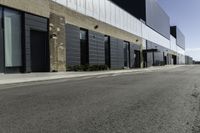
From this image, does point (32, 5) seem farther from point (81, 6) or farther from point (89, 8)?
point (89, 8)

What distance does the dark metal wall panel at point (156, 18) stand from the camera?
3691 inches

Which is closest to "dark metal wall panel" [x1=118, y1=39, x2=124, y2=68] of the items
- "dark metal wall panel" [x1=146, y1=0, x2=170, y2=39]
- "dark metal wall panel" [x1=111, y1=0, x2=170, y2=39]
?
"dark metal wall panel" [x1=111, y1=0, x2=170, y2=39]

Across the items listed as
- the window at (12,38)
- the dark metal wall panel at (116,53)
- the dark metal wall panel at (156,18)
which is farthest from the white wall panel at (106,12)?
the dark metal wall panel at (156,18)

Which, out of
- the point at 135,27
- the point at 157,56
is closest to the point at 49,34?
the point at 135,27

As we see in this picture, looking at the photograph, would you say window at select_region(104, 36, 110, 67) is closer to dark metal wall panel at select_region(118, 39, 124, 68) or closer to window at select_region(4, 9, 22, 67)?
dark metal wall panel at select_region(118, 39, 124, 68)

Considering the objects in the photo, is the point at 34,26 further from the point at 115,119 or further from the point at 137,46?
the point at 137,46

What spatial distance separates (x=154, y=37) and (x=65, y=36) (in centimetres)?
6441

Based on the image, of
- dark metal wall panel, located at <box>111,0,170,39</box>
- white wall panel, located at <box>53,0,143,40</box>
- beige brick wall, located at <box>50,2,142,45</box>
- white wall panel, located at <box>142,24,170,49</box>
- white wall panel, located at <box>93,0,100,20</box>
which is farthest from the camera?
dark metal wall panel, located at <box>111,0,170,39</box>

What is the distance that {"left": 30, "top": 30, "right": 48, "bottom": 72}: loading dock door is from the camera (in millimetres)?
35375

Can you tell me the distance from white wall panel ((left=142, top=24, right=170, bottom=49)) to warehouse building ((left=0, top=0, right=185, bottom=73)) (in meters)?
7.34

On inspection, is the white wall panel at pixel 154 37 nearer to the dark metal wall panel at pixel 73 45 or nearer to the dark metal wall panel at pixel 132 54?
the dark metal wall panel at pixel 132 54

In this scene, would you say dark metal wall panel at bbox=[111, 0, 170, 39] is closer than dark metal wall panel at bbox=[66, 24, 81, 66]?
No

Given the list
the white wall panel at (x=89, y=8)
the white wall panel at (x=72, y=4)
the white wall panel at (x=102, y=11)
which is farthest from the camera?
the white wall panel at (x=102, y=11)

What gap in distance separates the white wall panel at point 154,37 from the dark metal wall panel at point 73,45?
143 ft
